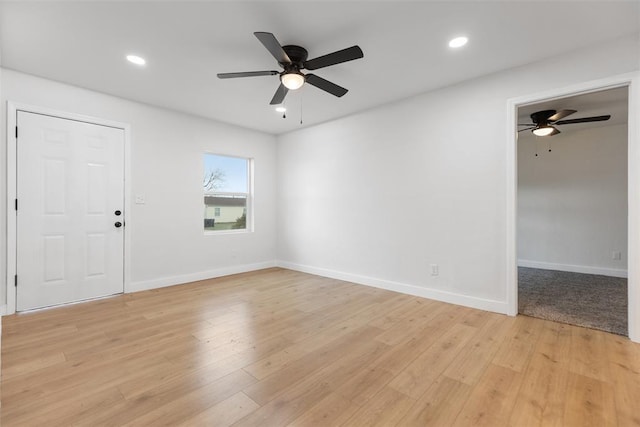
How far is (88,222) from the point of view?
3590mm

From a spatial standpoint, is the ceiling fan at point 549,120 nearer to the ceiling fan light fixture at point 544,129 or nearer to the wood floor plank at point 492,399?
the ceiling fan light fixture at point 544,129

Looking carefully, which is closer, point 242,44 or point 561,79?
point 242,44

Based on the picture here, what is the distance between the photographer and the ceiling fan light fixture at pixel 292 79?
260 centimetres

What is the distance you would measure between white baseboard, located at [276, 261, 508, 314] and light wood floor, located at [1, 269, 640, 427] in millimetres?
137

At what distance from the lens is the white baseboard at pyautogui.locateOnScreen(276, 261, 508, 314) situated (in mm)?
3168

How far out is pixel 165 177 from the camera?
4.26 m

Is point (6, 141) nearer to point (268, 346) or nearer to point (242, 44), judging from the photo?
point (242, 44)

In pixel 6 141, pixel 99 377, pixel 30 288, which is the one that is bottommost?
pixel 99 377

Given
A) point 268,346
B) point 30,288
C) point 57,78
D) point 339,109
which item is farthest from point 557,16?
point 30,288

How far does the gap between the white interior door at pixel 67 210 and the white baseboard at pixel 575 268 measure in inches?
281

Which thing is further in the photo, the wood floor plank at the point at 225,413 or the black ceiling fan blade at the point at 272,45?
the black ceiling fan blade at the point at 272,45

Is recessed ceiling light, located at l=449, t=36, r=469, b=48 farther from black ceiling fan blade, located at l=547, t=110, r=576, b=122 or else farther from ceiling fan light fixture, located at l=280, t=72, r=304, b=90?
black ceiling fan blade, located at l=547, t=110, r=576, b=122

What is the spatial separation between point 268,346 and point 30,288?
2.97 m

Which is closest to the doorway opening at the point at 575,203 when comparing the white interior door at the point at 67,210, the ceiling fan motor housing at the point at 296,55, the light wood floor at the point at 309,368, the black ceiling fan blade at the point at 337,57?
the light wood floor at the point at 309,368
